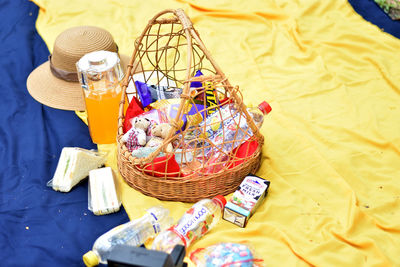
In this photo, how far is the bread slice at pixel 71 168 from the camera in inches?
43.5

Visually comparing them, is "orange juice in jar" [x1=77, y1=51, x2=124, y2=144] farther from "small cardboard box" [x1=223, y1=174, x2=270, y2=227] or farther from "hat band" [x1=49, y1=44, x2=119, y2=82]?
"small cardboard box" [x1=223, y1=174, x2=270, y2=227]

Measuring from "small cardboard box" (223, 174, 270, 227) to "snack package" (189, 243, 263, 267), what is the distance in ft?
0.24

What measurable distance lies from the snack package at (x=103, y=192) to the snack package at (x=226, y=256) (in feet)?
0.83

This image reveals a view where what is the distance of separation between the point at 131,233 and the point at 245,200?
0.94 feet

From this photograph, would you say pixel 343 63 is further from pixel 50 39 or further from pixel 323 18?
pixel 50 39

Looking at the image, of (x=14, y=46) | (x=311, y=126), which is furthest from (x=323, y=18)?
(x=14, y=46)

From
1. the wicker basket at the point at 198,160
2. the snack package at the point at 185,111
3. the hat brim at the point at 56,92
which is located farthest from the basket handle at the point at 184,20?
the hat brim at the point at 56,92

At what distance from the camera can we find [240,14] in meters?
1.87

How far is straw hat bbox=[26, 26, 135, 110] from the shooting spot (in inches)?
53.2

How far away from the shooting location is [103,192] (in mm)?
1073

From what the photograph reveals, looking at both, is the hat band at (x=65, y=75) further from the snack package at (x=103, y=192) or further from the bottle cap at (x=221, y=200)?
the bottle cap at (x=221, y=200)

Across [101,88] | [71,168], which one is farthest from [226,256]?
[101,88]

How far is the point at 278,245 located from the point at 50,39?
130cm

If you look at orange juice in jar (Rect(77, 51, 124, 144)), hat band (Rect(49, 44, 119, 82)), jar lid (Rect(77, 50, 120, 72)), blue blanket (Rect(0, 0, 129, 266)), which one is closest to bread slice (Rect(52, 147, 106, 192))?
blue blanket (Rect(0, 0, 129, 266))
